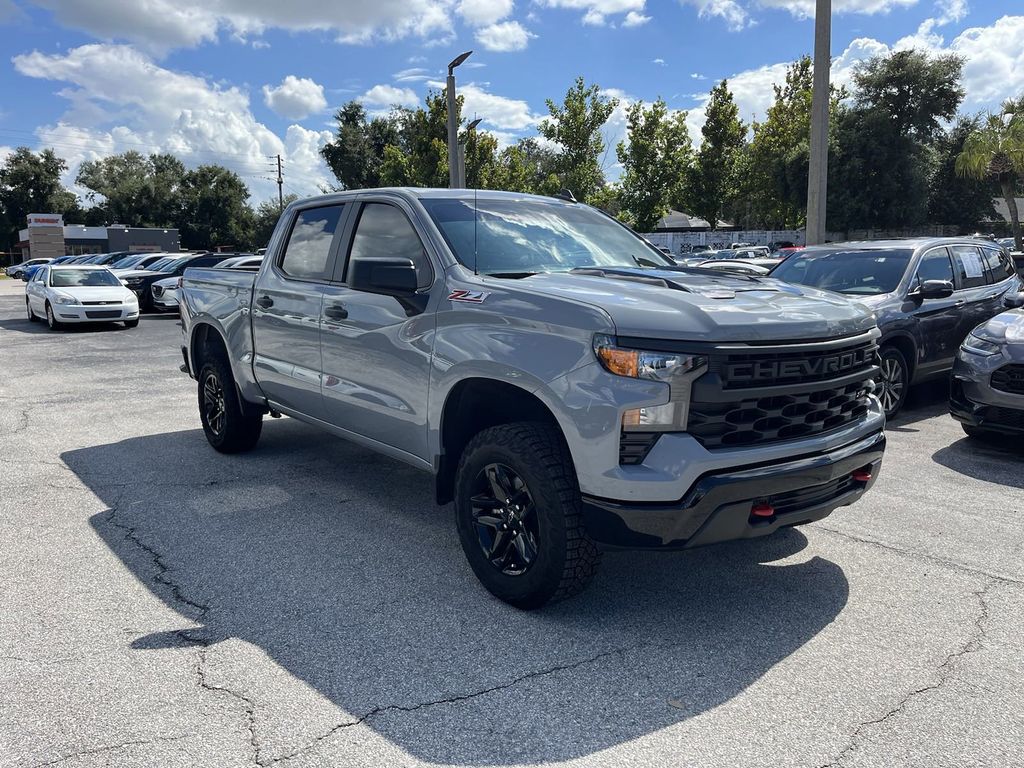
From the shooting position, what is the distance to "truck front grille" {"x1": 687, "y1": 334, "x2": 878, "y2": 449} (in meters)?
3.21

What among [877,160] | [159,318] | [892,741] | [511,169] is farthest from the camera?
[877,160]

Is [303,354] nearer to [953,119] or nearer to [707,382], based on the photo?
[707,382]

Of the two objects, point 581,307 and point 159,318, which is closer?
point 581,307

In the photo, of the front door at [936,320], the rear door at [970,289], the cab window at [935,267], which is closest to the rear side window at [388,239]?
the front door at [936,320]

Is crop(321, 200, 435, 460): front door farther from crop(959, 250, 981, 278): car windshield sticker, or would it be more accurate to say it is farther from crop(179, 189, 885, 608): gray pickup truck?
crop(959, 250, 981, 278): car windshield sticker

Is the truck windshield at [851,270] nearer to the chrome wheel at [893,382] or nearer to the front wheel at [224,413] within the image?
the chrome wheel at [893,382]

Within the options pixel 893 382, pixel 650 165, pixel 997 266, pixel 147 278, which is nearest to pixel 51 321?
pixel 147 278

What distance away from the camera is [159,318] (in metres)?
21.3

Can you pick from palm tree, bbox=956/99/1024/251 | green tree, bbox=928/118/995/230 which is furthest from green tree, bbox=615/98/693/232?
green tree, bbox=928/118/995/230

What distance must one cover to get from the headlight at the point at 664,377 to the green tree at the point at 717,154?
136 ft

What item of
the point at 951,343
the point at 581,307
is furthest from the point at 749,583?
the point at 951,343

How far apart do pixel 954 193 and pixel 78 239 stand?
66.5m

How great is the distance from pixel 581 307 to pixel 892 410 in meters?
5.62

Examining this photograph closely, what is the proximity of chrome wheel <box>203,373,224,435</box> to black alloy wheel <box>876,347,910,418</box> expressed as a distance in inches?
231
